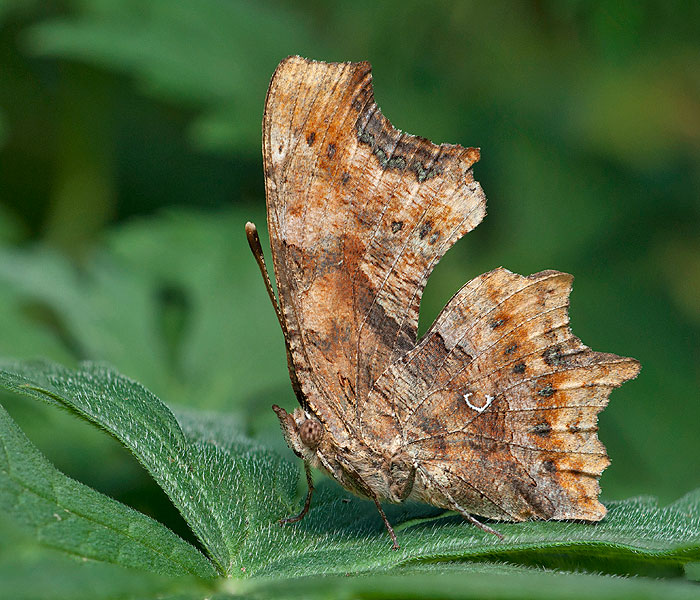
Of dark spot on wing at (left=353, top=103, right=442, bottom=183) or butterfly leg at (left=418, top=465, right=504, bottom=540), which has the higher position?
dark spot on wing at (left=353, top=103, right=442, bottom=183)

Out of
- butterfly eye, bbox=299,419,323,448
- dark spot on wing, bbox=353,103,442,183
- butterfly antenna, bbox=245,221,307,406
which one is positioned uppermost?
dark spot on wing, bbox=353,103,442,183

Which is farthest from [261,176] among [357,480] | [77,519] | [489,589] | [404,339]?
[489,589]

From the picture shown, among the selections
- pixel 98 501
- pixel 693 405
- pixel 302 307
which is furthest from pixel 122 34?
pixel 693 405

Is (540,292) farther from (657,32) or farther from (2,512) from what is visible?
(657,32)

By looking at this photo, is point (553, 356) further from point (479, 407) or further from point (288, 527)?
point (288, 527)

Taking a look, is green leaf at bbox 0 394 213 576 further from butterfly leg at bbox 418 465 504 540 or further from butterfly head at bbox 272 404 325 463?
butterfly leg at bbox 418 465 504 540

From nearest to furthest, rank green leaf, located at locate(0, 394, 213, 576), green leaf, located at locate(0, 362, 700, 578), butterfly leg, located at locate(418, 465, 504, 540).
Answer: green leaf, located at locate(0, 394, 213, 576) < green leaf, located at locate(0, 362, 700, 578) < butterfly leg, located at locate(418, 465, 504, 540)

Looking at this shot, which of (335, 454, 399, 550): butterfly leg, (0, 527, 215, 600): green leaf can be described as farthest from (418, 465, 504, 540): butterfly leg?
(0, 527, 215, 600): green leaf
